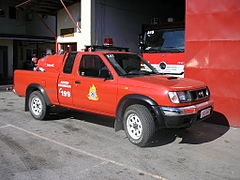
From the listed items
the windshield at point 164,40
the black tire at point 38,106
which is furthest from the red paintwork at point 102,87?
the windshield at point 164,40

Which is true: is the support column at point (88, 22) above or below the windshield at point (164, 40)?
above

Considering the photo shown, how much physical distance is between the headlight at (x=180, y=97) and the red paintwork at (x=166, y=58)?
434cm

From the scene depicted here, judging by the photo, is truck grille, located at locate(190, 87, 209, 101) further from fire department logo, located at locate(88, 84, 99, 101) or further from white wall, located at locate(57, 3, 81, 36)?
white wall, located at locate(57, 3, 81, 36)

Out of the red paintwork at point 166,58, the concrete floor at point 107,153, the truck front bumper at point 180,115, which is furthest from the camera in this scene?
the red paintwork at point 166,58

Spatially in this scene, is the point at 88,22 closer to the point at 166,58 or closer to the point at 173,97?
the point at 166,58

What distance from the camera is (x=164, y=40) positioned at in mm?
9602

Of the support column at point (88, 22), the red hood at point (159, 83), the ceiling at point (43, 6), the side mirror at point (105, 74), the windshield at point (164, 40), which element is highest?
the ceiling at point (43, 6)

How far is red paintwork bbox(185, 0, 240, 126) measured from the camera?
22.0 ft

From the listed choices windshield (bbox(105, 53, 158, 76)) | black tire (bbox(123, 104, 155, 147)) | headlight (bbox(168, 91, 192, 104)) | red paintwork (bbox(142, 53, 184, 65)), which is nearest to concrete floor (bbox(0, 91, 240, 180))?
black tire (bbox(123, 104, 155, 147))

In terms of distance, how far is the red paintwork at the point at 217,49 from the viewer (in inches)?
264

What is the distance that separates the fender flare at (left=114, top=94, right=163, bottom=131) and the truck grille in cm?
75

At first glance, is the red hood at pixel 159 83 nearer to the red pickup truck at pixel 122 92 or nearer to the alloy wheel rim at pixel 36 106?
the red pickup truck at pixel 122 92

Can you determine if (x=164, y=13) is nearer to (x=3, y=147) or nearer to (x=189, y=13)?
(x=189, y=13)

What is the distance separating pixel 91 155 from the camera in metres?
4.68
